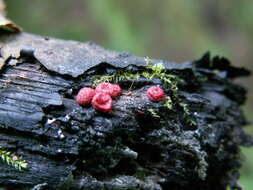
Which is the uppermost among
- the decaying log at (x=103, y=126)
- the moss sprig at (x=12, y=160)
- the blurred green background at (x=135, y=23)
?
the blurred green background at (x=135, y=23)

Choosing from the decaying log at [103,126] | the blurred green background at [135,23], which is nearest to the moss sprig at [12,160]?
the decaying log at [103,126]

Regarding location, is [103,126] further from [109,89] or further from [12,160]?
[12,160]

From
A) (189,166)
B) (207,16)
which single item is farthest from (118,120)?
(207,16)

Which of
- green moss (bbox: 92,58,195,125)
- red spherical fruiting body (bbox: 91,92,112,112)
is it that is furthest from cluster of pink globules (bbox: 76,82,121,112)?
green moss (bbox: 92,58,195,125)

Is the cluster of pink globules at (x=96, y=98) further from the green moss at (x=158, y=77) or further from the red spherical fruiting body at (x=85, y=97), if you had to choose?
the green moss at (x=158, y=77)

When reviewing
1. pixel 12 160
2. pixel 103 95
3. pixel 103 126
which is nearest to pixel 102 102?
pixel 103 95

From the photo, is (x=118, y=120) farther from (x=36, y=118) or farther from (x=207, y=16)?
(x=207, y=16)

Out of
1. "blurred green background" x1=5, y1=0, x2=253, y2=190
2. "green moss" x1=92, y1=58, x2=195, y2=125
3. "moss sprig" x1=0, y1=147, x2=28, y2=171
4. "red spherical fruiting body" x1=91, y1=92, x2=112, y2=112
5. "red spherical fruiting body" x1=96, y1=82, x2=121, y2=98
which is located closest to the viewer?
"moss sprig" x1=0, y1=147, x2=28, y2=171

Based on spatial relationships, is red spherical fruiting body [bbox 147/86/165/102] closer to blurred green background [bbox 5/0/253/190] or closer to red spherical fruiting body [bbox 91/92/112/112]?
red spherical fruiting body [bbox 91/92/112/112]
